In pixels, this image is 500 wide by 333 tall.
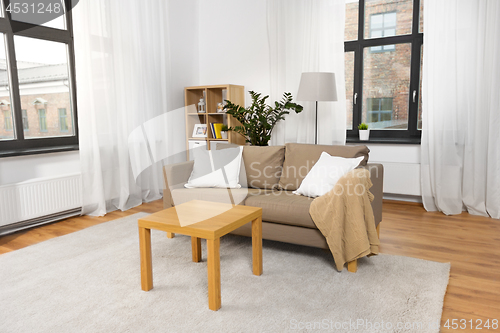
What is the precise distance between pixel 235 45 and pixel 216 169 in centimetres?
252

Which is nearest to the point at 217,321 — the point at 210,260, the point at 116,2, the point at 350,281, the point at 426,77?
the point at 210,260

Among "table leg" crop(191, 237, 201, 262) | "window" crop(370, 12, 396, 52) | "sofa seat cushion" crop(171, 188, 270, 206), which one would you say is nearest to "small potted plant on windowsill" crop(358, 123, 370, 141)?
"window" crop(370, 12, 396, 52)

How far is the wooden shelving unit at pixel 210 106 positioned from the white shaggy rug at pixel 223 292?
7.25 ft

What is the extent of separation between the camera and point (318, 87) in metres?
3.79

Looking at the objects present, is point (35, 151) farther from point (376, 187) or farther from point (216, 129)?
point (376, 187)

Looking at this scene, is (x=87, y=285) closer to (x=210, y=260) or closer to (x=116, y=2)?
(x=210, y=260)

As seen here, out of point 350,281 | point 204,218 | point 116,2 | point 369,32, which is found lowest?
point 350,281

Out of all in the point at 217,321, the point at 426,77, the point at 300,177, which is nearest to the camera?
the point at 217,321

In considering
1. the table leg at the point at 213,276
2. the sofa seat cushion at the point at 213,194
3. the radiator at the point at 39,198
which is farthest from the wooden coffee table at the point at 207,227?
the radiator at the point at 39,198

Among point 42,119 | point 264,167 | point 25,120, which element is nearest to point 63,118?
point 42,119

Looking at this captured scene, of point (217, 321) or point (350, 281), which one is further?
point (350, 281)

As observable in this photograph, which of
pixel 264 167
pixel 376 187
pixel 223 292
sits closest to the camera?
pixel 223 292

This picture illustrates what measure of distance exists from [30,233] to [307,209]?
8.41ft

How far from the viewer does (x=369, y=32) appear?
4465 millimetres
